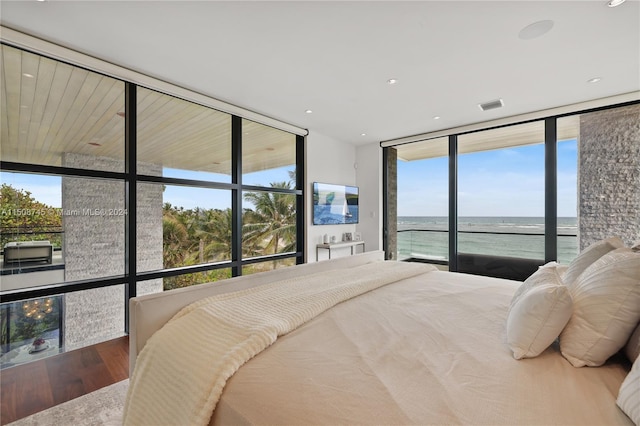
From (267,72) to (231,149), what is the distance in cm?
128

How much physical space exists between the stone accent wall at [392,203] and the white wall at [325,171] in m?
0.66

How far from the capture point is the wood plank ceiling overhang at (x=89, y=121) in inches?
87.9

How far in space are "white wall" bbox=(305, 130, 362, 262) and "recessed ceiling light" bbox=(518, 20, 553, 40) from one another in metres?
3.02

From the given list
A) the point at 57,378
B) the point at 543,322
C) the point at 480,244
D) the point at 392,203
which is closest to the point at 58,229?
the point at 57,378

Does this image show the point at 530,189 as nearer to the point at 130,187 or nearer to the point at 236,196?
the point at 236,196

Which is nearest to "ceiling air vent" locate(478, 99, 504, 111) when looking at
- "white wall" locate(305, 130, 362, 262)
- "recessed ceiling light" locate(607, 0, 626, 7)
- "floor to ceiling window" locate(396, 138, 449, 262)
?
"floor to ceiling window" locate(396, 138, 449, 262)

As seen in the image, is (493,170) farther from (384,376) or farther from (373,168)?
(384,376)

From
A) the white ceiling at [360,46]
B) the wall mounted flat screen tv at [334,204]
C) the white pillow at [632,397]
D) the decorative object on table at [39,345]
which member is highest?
the white ceiling at [360,46]

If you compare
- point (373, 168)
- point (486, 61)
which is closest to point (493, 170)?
point (373, 168)

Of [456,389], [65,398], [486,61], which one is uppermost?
[486,61]

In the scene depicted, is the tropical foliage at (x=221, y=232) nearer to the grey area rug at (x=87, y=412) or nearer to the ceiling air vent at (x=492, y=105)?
the grey area rug at (x=87, y=412)

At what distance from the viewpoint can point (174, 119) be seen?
10.6 feet

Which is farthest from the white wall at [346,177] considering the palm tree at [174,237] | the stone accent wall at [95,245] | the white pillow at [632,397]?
the white pillow at [632,397]

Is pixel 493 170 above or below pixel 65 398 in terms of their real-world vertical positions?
above
